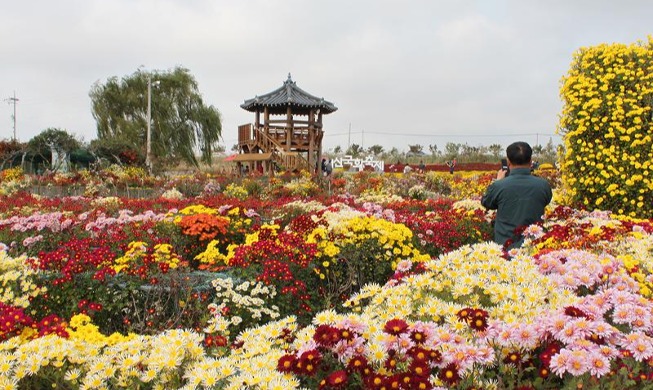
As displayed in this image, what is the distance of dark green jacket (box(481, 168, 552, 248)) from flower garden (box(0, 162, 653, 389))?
347 millimetres

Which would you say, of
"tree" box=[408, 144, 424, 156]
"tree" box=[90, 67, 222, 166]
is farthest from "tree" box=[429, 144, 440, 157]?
"tree" box=[90, 67, 222, 166]

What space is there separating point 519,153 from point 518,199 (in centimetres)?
43

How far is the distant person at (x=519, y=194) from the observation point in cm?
482

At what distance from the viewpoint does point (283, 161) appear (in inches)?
876

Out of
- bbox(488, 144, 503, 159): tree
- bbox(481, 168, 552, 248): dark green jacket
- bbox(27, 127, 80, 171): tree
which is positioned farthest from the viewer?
bbox(488, 144, 503, 159): tree

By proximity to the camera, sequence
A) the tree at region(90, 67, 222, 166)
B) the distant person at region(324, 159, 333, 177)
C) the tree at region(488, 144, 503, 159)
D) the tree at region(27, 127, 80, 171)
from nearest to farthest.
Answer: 1. the distant person at region(324, 159, 333, 177)
2. the tree at region(27, 127, 80, 171)
3. the tree at region(90, 67, 222, 166)
4. the tree at region(488, 144, 503, 159)

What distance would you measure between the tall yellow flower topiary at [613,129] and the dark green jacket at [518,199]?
11.7 ft

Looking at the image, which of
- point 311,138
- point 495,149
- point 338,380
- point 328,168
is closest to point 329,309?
point 338,380

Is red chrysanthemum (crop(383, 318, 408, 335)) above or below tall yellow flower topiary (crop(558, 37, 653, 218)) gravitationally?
below

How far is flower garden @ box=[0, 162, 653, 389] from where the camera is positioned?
76.3 inches

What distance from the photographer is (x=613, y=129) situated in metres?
7.79

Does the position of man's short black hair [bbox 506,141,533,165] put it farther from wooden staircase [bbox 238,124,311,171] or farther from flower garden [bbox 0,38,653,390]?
wooden staircase [bbox 238,124,311,171]

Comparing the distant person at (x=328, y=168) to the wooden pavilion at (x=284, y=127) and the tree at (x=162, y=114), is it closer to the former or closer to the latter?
the wooden pavilion at (x=284, y=127)

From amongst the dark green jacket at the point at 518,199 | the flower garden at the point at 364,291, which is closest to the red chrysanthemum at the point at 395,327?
the flower garden at the point at 364,291
